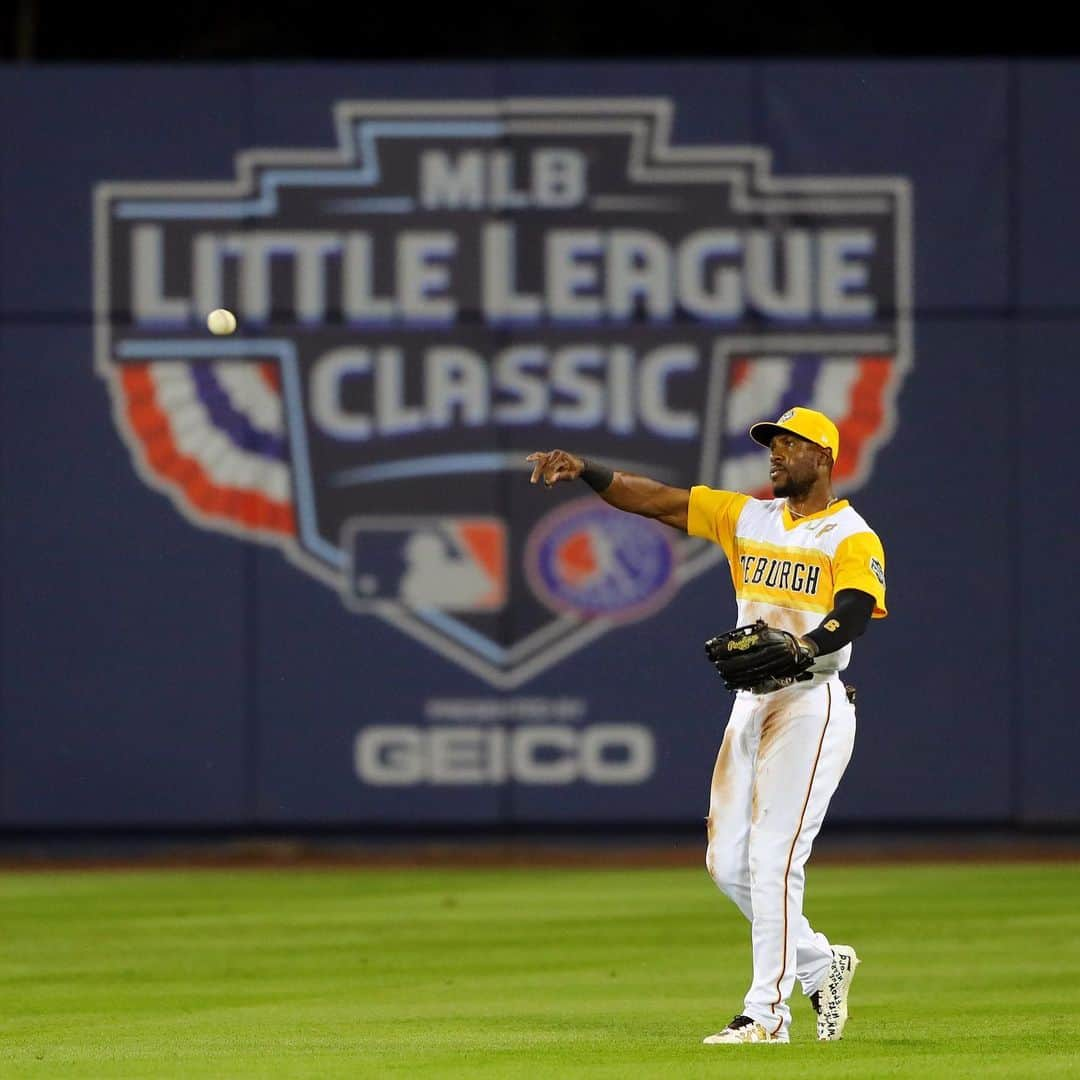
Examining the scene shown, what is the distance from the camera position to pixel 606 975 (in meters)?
9.40

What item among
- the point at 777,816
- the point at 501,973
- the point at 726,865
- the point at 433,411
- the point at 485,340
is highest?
the point at 485,340

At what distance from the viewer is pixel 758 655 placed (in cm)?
682

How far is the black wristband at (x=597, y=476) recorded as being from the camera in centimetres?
739

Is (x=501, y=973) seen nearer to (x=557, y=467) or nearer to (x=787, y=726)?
(x=787, y=726)

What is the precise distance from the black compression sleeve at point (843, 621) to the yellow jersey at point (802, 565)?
3 cm

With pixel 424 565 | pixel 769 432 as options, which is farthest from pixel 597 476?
pixel 424 565

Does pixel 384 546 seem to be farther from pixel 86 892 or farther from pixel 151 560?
pixel 86 892

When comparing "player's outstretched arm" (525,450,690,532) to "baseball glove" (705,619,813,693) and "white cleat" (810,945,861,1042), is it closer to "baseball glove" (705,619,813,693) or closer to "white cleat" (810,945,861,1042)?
"baseball glove" (705,619,813,693)

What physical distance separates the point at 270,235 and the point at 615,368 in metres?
2.22

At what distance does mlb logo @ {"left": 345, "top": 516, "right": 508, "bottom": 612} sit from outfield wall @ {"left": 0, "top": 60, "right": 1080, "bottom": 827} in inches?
0.9

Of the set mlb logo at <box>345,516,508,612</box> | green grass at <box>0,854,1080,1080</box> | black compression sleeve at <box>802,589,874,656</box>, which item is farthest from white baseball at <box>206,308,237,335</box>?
black compression sleeve at <box>802,589,874,656</box>

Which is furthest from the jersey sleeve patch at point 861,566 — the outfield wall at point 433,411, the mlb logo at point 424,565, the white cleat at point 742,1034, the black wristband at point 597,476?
the mlb logo at point 424,565

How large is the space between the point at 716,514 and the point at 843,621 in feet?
2.43

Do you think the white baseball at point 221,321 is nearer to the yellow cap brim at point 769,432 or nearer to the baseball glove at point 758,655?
the yellow cap brim at point 769,432
